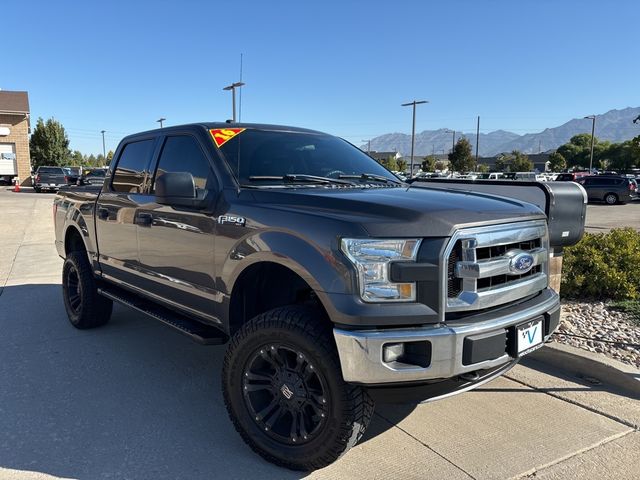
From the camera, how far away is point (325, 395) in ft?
8.57

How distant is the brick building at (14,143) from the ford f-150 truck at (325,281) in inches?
1559

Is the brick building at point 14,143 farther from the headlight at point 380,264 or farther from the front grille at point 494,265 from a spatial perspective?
the front grille at point 494,265

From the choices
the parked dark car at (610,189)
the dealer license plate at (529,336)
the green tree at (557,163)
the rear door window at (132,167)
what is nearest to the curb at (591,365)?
the dealer license plate at (529,336)

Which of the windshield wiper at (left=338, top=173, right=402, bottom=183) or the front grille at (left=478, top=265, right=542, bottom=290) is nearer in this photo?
the front grille at (left=478, top=265, right=542, bottom=290)

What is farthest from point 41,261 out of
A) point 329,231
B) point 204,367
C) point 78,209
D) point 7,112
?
point 7,112

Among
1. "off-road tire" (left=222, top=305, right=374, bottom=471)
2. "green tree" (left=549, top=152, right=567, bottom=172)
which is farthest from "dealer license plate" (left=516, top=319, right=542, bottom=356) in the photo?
"green tree" (left=549, top=152, right=567, bottom=172)

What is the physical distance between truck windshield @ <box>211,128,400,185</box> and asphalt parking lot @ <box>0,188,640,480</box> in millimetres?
1661

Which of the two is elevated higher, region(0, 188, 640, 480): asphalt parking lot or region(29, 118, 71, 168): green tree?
region(29, 118, 71, 168): green tree

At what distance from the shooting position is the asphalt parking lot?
2.88m

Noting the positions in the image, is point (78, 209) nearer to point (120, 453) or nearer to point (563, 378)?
point (120, 453)

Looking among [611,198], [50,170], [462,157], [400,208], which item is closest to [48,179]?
[50,170]

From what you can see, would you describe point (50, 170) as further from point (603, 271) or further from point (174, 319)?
point (603, 271)

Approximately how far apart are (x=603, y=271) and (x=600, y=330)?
109 centimetres

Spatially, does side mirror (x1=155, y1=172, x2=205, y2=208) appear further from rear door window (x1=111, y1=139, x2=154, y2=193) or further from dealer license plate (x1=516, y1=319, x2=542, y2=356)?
dealer license plate (x1=516, y1=319, x2=542, y2=356)
